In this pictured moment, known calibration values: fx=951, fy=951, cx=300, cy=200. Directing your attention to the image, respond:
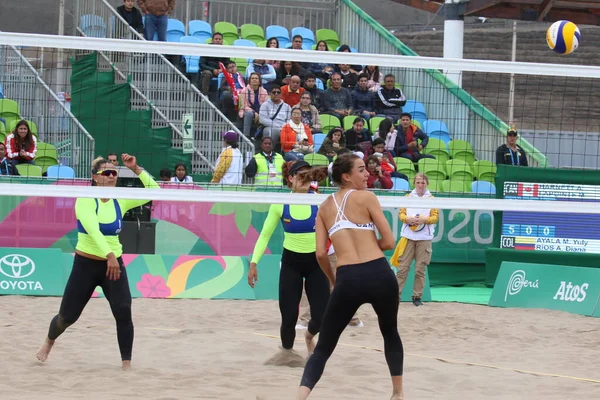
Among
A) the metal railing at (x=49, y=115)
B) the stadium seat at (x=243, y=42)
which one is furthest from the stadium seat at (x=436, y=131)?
the metal railing at (x=49, y=115)

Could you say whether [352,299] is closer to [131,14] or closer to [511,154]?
[511,154]

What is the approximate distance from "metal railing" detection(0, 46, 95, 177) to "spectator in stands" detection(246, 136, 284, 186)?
2.53m

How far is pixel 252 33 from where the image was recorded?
59.9 feet

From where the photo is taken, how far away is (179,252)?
1216 centimetres

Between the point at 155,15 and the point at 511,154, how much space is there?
6183mm

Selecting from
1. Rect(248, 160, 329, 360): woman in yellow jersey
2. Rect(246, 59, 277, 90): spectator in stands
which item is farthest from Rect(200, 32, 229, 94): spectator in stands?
Rect(248, 160, 329, 360): woman in yellow jersey

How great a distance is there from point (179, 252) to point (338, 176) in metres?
6.81

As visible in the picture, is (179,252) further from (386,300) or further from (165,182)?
(386,300)

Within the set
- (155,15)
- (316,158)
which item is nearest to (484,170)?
(316,158)

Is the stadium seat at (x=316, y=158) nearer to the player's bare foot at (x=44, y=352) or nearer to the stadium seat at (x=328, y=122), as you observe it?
the stadium seat at (x=328, y=122)

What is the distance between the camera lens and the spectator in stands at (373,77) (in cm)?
1432

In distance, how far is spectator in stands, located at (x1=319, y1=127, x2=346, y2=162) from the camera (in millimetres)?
12102

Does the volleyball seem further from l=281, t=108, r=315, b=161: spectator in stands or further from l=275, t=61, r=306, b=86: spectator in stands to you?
l=275, t=61, r=306, b=86: spectator in stands

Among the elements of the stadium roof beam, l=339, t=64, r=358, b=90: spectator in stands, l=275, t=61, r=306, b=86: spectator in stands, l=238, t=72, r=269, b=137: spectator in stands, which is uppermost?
the stadium roof beam
